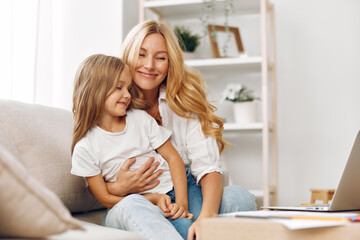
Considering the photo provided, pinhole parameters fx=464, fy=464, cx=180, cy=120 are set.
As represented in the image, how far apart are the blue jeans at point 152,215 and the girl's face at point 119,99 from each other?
31cm

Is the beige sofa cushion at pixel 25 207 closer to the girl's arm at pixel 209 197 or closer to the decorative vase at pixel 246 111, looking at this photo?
the girl's arm at pixel 209 197

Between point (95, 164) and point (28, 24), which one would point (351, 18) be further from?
point (95, 164)

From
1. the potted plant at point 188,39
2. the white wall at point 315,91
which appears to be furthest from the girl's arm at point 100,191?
the white wall at point 315,91

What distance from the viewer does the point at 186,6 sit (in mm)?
2848

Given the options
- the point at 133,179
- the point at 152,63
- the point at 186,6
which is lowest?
the point at 133,179

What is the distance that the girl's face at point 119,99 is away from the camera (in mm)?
1472

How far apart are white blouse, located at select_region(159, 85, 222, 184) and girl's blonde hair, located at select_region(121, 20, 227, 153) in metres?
0.03

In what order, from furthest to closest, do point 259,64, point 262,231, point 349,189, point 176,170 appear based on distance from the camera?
point 259,64, point 176,170, point 349,189, point 262,231

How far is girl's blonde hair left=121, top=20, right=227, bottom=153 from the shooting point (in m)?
1.67

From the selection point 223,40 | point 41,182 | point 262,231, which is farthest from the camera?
point 223,40

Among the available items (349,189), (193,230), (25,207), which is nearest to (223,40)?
(193,230)

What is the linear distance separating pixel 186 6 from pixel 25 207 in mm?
2367

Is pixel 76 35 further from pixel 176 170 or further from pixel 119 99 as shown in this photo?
pixel 176 170

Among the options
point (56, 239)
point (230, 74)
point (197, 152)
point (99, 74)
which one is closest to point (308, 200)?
point (230, 74)
